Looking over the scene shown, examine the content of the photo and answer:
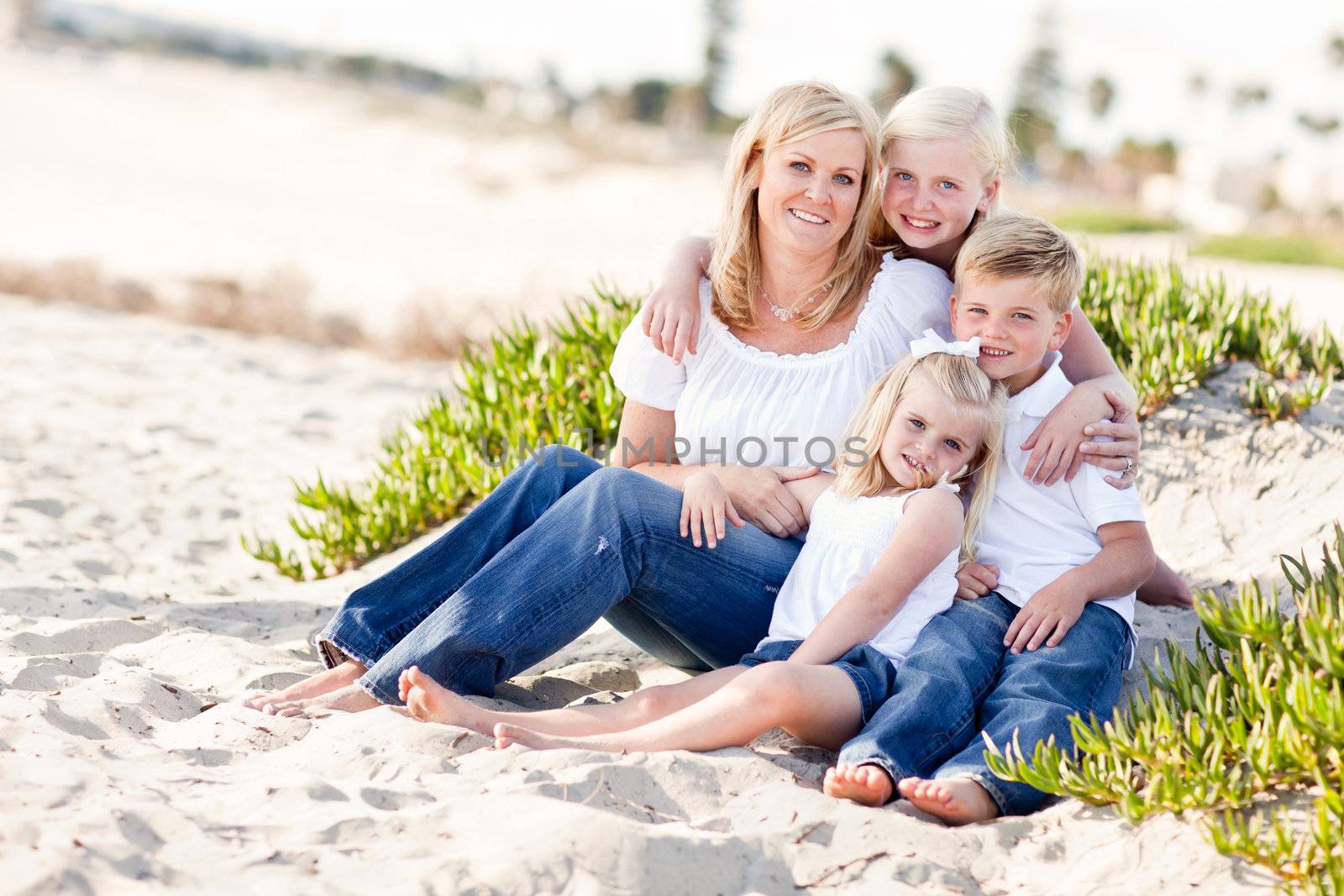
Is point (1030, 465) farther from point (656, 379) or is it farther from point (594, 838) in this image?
point (594, 838)

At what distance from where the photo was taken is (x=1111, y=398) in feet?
10.2

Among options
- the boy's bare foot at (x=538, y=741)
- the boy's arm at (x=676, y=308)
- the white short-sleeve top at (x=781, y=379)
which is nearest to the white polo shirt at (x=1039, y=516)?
the white short-sleeve top at (x=781, y=379)

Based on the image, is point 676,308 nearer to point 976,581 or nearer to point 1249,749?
point 976,581

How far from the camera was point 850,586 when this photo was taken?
115 inches

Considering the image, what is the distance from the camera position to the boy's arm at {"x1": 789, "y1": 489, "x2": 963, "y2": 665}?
280 centimetres

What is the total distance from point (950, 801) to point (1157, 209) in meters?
41.3

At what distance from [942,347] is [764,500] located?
613 mm

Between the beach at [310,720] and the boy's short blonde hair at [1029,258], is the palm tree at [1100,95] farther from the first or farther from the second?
the boy's short blonde hair at [1029,258]

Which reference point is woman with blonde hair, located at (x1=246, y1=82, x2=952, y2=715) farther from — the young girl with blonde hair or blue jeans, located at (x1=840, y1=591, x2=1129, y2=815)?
blue jeans, located at (x1=840, y1=591, x2=1129, y2=815)

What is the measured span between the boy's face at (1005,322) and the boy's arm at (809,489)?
19.9 inches

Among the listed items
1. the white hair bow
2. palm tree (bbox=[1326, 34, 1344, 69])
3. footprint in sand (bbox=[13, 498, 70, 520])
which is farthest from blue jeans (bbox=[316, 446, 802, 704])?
palm tree (bbox=[1326, 34, 1344, 69])

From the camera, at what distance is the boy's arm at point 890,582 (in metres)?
2.80

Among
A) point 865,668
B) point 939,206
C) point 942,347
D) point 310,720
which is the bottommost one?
point 310,720

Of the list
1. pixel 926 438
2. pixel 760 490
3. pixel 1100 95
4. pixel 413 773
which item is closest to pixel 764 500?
pixel 760 490
